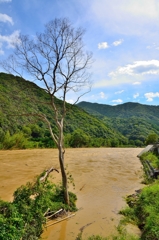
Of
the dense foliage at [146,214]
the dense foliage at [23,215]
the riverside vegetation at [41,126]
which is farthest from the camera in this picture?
the riverside vegetation at [41,126]

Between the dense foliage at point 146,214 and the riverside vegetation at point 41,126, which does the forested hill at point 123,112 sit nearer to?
the riverside vegetation at point 41,126

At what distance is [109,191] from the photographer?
11.6 meters

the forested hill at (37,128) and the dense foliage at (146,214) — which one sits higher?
the forested hill at (37,128)

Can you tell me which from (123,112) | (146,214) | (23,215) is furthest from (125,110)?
(23,215)

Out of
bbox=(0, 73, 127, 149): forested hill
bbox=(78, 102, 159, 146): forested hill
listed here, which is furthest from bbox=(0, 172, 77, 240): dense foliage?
bbox=(78, 102, 159, 146): forested hill

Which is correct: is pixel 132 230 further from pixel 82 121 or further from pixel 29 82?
pixel 82 121

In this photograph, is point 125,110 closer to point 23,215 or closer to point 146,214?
point 146,214

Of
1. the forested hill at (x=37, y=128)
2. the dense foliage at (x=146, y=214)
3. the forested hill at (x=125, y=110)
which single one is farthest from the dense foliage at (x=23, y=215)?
the forested hill at (x=125, y=110)

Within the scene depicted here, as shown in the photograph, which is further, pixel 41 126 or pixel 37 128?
pixel 41 126

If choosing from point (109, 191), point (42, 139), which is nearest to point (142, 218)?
point (109, 191)

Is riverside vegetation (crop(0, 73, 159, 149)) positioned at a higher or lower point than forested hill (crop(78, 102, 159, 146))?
lower

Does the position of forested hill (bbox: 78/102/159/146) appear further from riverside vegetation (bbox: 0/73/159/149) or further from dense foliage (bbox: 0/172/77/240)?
dense foliage (bbox: 0/172/77/240)

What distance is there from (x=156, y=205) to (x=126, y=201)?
301 centimetres

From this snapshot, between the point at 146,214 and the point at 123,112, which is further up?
the point at 123,112
